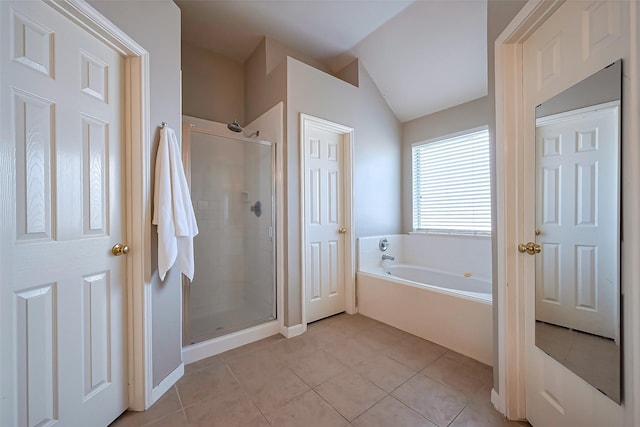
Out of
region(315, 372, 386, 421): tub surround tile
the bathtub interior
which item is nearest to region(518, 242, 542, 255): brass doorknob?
region(315, 372, 386, 421): tub surround tile

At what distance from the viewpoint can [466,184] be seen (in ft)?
9.02

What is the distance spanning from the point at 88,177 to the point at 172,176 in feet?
1.27

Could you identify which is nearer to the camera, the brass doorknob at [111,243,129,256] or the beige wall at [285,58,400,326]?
the brass doorknob at [111,243,129,256]

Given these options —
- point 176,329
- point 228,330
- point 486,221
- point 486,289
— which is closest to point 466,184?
point 486,221

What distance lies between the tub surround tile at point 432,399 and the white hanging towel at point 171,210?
155 centimetres

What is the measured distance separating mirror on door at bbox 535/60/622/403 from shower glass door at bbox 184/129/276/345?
1943mm

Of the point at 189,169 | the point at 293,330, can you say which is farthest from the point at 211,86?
the point at 293,330

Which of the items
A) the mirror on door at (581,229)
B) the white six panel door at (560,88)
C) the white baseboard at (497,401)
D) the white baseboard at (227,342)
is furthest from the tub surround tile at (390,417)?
the white baseboard at (227,342)

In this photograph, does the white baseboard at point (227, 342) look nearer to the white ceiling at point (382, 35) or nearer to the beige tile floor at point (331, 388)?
the beige tile floor at point (331, 388)

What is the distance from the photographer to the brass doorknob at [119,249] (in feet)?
4.07

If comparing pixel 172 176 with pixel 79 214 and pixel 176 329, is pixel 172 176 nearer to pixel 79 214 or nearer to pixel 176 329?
pixel 79 214

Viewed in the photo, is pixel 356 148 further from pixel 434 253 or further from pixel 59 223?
pixel 59 223

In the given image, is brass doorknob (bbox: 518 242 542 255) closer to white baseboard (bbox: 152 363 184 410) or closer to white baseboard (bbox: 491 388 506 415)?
white baseboard (bbox: 491 388 506 415)

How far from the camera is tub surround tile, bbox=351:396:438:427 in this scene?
121cm
